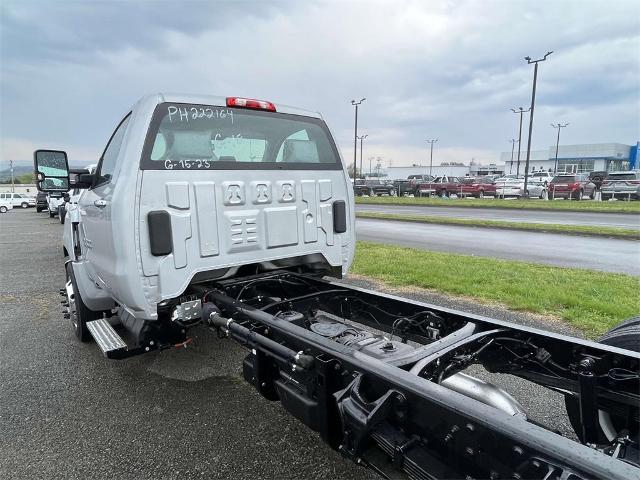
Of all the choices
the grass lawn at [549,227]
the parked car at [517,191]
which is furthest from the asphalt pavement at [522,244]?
the parked car at [517,191]

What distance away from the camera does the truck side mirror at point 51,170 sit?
→ 4.63 meters

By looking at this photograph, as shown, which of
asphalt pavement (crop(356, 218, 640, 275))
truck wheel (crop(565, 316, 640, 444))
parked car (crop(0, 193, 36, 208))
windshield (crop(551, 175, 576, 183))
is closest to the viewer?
truck wheel (crop(565, 316, 640, 444))

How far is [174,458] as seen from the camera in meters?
2.73

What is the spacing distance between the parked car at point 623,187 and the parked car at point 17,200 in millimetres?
49705

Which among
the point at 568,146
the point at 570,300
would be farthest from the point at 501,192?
the point at 568,146

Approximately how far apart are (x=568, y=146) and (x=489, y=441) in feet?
343

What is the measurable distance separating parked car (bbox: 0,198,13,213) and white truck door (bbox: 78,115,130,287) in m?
44.5

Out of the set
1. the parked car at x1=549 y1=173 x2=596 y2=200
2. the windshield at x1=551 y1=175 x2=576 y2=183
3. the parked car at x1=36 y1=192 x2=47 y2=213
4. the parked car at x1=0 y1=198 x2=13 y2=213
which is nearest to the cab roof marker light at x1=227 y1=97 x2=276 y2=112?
the parked car at x1=549 y1=173 x2=596 y2=200

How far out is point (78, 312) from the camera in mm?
4488

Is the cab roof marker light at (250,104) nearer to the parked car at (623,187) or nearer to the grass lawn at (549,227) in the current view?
the grass lawn at (549,227)

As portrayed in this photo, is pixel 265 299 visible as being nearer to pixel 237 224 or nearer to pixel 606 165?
pixel 237 224

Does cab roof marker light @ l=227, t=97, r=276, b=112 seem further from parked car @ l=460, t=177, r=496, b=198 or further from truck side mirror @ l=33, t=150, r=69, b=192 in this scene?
parked car @ l=460, t=177, r=496, b=198

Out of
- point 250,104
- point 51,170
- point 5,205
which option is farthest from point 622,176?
point 5,205

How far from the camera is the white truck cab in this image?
308cm
